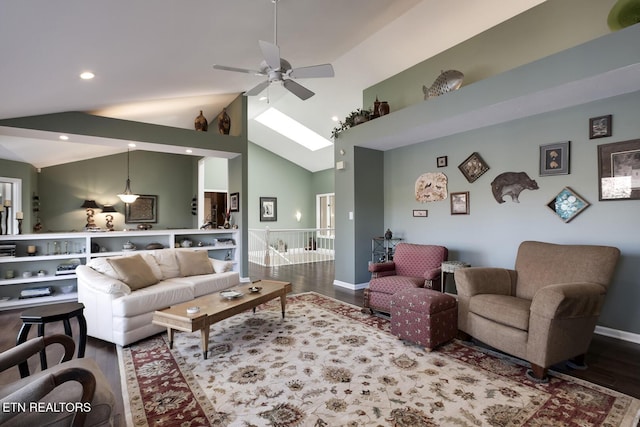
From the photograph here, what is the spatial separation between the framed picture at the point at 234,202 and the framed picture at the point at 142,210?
12.0ft

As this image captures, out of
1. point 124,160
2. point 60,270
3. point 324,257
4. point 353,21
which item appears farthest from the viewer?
point 324,257

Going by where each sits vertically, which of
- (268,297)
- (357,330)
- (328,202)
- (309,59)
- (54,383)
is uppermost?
(309,59)

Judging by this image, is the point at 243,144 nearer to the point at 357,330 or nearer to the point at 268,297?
the point at 268,297

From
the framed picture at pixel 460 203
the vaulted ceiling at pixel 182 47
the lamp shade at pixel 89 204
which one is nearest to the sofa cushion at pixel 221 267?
the vaulted ceiling at pixel 182 47

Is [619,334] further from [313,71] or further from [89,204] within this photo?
[89,204]

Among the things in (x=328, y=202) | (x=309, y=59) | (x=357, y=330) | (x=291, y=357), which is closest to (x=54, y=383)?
(x=291, y=357)

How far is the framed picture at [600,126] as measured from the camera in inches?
129

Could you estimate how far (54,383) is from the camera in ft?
4.15

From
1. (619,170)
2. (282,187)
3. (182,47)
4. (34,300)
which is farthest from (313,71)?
(282,187)

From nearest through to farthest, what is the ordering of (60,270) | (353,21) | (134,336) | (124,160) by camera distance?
(134,336) → (353,21) → (60,270) → (124,160)

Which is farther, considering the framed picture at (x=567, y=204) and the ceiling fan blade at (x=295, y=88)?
the framed picture at (x=567, y=204)

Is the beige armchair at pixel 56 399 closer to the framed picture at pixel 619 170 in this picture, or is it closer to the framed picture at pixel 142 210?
the framed picture at pixel 619 170

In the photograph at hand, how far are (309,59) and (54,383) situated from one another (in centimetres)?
492

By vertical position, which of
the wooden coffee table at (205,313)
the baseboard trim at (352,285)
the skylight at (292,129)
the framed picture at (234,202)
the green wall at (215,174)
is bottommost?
the baseboard trim at (352,285)
